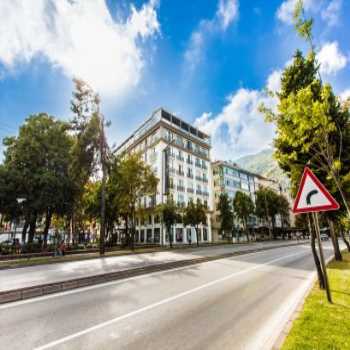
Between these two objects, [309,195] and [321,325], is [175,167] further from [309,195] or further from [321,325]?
[321,325]

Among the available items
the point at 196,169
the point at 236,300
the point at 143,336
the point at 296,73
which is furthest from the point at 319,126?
the point at 196,169

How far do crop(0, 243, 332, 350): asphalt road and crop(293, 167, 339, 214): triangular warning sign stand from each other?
255 centimetres

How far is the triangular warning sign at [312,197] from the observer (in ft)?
16.4

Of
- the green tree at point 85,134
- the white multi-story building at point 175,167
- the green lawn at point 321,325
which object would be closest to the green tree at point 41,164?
the green tree at point 85,134

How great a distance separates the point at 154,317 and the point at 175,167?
42679mm

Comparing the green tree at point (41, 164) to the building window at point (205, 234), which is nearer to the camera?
the green tree at point (41, 164)

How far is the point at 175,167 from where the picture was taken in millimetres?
47531

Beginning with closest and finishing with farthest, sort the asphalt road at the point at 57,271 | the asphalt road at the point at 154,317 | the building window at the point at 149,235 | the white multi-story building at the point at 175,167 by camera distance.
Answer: the asphalt road at the point at 154,317 → the asphalt road at the point at 57,271 → the white multi-story building at the point at 175,167 → the building window at the point at 149,235

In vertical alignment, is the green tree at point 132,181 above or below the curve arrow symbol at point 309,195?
above

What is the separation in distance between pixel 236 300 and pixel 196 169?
46632mm

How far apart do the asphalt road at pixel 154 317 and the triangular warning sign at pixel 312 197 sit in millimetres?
2546

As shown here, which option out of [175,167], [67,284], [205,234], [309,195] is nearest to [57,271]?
[67,284]

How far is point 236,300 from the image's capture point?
21.2 ft

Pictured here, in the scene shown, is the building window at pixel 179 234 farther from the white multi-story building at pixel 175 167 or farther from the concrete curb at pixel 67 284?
the concrete curb at pixel 67 284
